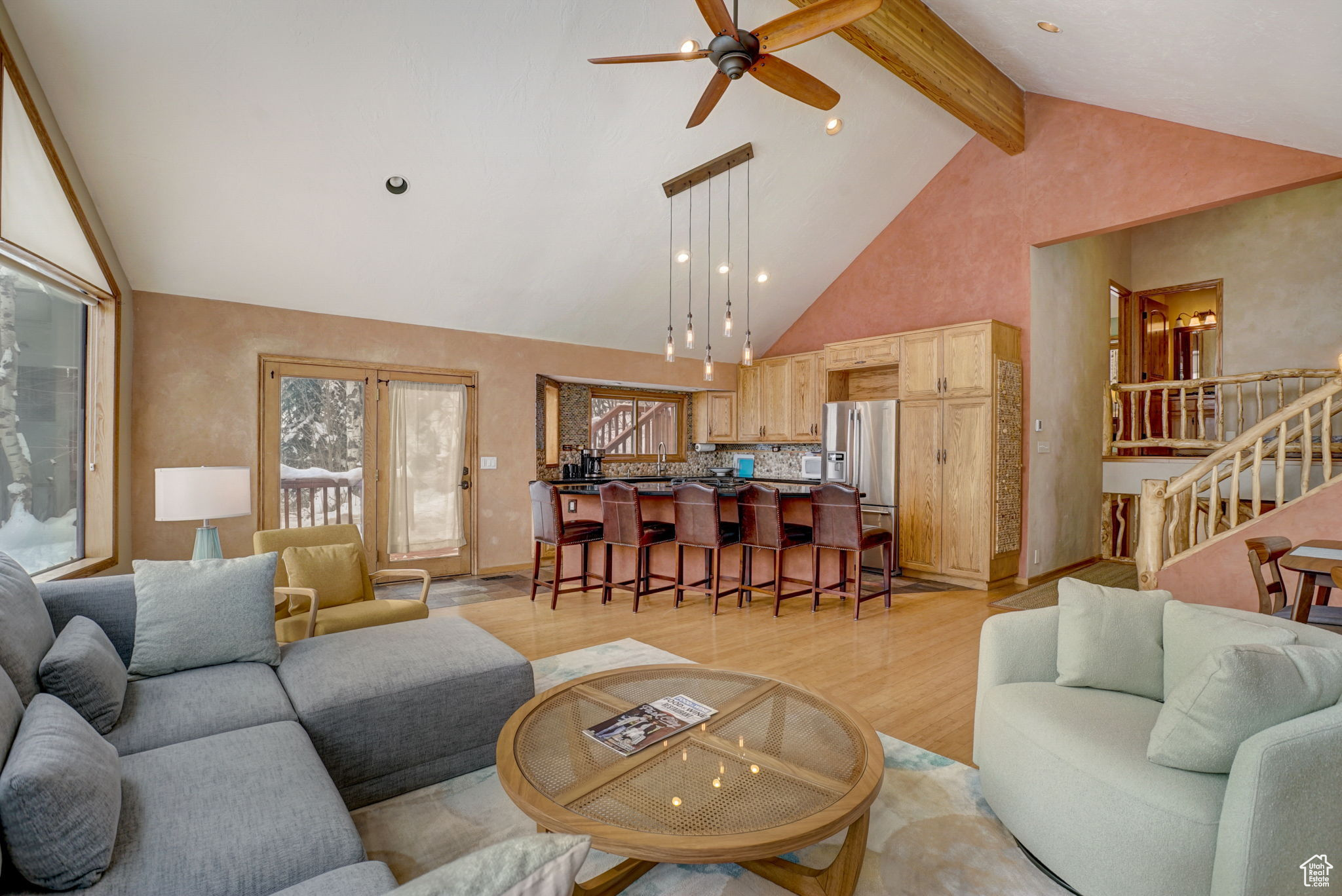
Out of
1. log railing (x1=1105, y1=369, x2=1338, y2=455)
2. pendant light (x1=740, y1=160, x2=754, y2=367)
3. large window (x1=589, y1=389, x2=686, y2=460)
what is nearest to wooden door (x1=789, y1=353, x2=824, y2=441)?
pendant light (x1=740, y1=160, x2=754, y2=367)

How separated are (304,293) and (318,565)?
107 inches

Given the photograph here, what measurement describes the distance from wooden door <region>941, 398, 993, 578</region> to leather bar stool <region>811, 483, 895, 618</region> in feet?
3.97

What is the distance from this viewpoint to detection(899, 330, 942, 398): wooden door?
5867 mm

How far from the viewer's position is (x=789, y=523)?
16.9ft

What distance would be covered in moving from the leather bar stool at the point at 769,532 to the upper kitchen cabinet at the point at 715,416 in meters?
3.18

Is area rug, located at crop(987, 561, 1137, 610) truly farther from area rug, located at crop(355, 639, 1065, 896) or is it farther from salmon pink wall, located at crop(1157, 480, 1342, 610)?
area rug, located at crop(355, 639, 1065, 896)

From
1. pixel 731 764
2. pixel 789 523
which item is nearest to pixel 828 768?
pixel 731 764

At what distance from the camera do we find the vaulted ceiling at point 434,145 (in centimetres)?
335

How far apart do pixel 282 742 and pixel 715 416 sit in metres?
6.75

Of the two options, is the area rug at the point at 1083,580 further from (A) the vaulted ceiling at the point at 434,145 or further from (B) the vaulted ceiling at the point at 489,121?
(A) the vaulted ceiling at the point at 434,145

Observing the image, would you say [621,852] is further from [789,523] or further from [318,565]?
[789,523]

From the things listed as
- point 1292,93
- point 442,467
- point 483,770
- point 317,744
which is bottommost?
point 483,770

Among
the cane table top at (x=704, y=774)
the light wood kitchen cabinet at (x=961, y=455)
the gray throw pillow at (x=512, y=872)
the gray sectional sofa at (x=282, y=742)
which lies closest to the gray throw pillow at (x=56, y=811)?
the gray sectional sofa at (x=282, y=742)

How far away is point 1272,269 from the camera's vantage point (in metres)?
6.89
